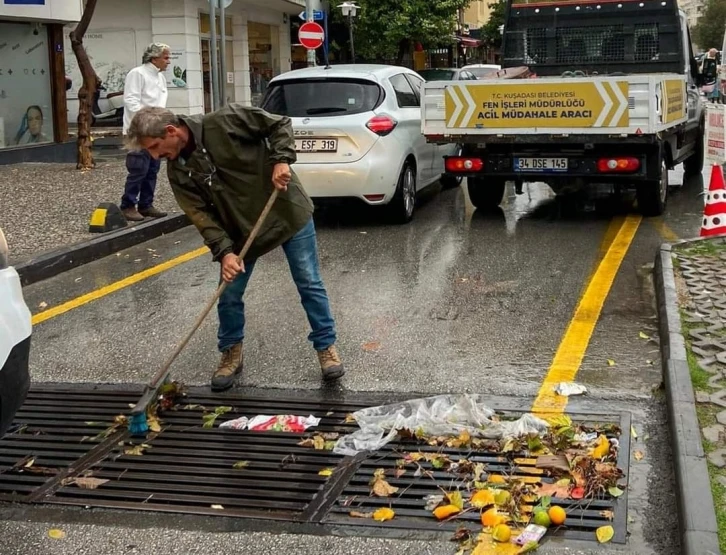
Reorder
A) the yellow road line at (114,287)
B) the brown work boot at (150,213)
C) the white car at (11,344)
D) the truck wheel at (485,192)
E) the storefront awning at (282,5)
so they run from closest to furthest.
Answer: the white car at (11,344) → the yellow road line at (114,287) → the brown work boot at (150,213) → the truck wheel at (485,192) → the storefront awning at (282,5)

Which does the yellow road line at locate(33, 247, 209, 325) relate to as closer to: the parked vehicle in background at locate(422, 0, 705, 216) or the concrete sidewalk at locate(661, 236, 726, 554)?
the parked vehicle in background at locate(422, 0, 705, 216)

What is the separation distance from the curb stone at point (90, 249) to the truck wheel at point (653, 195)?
Result: 4.99 m

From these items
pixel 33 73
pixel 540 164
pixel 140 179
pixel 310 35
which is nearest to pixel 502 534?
pixel 540 164

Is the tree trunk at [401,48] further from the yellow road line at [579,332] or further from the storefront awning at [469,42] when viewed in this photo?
the yellow road line at [579,332]

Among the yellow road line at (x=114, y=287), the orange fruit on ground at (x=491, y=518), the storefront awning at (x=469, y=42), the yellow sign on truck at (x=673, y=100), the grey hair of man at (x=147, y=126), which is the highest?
the storefront awning at (x=469, y=42)

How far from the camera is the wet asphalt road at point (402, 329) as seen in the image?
3.72 metres

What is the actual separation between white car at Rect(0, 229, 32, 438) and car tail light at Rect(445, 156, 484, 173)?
23.0 ft

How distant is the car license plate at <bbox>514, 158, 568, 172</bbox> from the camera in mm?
9789

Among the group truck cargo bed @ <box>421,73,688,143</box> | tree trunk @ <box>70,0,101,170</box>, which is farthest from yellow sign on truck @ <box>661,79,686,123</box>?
tree trunk @ <box>70,0,101,170</box>

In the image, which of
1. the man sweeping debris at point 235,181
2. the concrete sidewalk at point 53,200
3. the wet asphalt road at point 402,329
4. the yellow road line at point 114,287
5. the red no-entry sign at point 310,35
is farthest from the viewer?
the red no-entry sign at point 310,35

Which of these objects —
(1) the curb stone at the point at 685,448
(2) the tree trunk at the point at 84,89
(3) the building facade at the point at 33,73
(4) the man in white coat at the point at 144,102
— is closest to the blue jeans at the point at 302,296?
(1) the curb stone at the point at 685,448

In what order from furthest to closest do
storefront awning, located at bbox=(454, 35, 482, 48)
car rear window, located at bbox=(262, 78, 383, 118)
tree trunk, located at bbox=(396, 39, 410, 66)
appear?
storefront awning, located at bbox=(454, 35, 482, 48) < tree trunk, located at bbox=(396, 39, 410, 66) < car rear window, located at bbox=(262, 78, 383, 118)

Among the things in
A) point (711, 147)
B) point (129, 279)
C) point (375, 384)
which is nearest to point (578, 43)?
point (711, 147)

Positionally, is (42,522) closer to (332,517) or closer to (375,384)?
(332,517)
